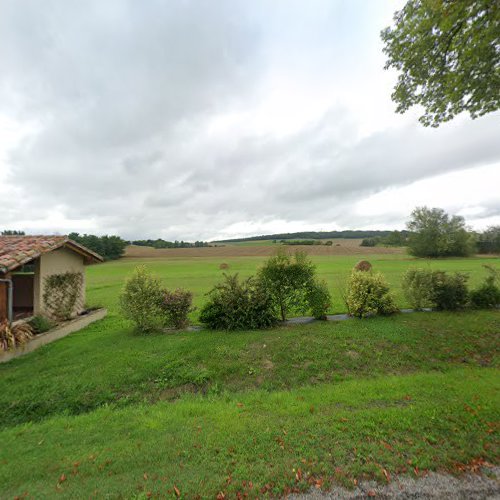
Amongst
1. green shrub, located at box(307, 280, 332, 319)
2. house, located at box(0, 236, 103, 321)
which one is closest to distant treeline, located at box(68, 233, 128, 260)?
house, located at box(0, 236, 103, 321)

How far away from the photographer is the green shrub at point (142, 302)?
833 centimetres

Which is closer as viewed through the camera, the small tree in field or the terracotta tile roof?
the terracotta tile roof

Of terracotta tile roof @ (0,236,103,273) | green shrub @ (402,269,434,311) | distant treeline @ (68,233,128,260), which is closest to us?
terracotta tile roof @ (0,236,103,273)

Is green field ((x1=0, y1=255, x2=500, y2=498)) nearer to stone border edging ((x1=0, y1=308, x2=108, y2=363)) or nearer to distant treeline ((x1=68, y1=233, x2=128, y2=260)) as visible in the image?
stone border edging ((x1=0, y1=308, x2=108, y2=363))

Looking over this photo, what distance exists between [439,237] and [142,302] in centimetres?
7080

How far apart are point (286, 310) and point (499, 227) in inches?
3693

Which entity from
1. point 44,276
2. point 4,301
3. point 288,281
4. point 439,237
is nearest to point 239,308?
point 288,281

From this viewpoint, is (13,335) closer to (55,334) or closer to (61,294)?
(55,334)

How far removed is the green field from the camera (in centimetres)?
284

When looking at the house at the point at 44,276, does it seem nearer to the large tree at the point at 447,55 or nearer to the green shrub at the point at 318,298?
the green shrub at the point at 318,298

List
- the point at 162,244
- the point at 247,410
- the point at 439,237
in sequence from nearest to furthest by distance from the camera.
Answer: the point at 247,410 < the point at 439,237 < the point at 162,244

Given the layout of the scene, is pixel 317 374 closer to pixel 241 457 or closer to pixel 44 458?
pixel 241 457

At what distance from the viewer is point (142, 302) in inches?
330

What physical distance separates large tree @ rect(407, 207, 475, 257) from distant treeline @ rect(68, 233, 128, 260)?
78.3 metres
